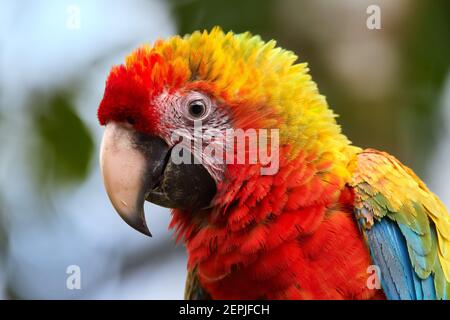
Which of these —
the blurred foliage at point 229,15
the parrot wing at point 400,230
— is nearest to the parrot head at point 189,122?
the parrot wing at point 400,230

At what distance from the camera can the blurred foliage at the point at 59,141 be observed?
3.90 meters

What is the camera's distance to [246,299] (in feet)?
8.34

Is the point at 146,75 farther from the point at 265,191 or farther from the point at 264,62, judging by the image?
the point at 265,191

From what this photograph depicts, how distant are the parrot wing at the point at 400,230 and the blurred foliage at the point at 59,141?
1.96 m

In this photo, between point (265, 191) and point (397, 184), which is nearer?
point (265, 191)

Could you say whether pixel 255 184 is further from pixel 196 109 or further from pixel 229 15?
pixel 229 15

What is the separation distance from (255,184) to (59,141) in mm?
1838

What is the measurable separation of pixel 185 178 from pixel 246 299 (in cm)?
56

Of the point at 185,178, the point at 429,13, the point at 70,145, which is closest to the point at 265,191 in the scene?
the point at 185,178

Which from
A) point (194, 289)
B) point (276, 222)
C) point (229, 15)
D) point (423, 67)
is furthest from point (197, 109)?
point (423, 67)

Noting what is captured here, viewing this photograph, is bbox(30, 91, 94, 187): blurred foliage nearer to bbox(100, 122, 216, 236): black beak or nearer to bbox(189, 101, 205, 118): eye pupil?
bbox(100, 122, 216, 236): black beak

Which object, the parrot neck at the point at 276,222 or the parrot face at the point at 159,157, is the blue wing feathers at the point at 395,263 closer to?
the parrot neck at the point at 276,222

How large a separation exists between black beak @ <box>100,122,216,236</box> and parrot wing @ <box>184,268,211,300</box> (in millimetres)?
530

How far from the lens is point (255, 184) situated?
2.46 meters
